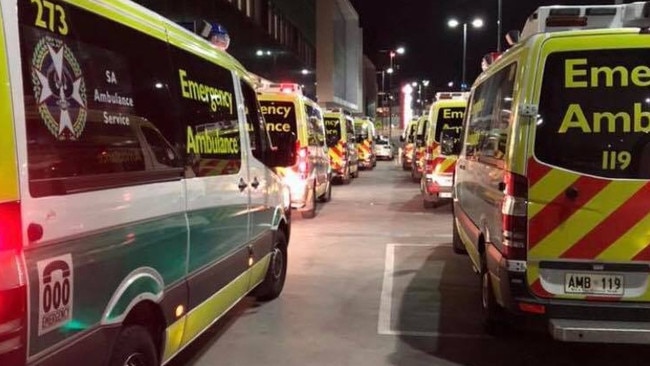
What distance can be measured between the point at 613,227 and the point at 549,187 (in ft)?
1.63

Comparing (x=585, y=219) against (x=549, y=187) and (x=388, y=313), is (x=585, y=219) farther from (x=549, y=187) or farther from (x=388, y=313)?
(x=388, y=313)

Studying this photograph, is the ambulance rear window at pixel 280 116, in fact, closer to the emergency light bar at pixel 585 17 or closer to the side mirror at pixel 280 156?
the side mirror at pixel 280 156

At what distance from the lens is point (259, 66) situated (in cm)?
2755

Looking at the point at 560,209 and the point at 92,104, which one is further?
the point at 560,209

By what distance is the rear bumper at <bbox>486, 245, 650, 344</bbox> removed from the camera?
457cm

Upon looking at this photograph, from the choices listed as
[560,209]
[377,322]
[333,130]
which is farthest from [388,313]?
[333,130]

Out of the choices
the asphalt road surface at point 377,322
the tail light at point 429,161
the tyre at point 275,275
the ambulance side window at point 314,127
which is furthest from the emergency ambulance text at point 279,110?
the tyre at point 275,275

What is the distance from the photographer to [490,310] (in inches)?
227

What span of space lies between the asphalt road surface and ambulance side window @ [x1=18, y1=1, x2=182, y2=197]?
2035 mm

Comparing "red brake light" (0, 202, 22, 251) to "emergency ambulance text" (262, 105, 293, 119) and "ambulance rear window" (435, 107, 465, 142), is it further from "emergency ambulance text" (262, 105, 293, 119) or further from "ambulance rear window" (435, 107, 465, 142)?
"ambulance rear window" (435, 107, 465, 142)

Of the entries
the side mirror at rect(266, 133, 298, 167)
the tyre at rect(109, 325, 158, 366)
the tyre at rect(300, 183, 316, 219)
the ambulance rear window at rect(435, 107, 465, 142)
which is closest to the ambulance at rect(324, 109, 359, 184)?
the ambulance rear window at rect(435, 107, 465, 142)

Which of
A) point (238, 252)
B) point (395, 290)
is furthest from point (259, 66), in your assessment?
point (238, 252)

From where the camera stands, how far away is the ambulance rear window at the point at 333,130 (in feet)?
68.7

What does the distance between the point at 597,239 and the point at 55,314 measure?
338cm
